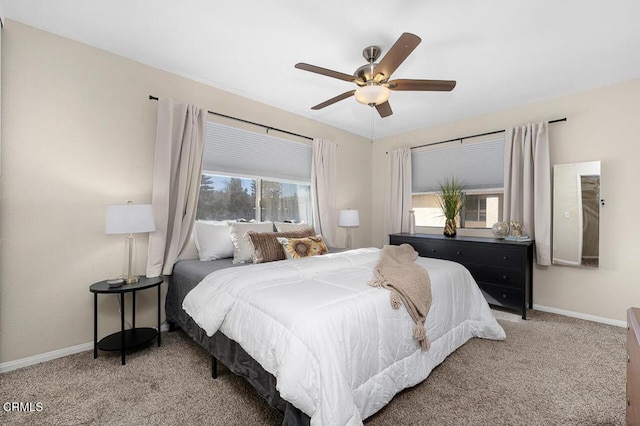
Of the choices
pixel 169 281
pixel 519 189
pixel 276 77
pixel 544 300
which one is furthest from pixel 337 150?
pixel 544 300

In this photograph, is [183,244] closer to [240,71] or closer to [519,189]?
[240,71]

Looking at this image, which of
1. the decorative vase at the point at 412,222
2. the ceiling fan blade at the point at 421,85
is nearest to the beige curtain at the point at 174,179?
the ceiling fan blade at the point at 421,85

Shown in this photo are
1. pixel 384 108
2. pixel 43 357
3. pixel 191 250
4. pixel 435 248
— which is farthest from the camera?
pixel 435 248

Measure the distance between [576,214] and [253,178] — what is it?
12.3 feet

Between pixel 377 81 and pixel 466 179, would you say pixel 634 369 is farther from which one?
pixel 466 179

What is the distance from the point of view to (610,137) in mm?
2988

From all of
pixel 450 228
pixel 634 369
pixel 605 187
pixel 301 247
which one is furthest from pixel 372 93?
pixel 605 187

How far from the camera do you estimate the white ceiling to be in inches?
75.7

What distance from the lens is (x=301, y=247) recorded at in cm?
284

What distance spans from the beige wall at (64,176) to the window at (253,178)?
614 mm

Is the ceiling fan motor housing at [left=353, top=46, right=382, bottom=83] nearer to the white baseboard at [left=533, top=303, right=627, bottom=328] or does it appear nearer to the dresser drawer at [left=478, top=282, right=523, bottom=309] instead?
the dresser drawer at [left=478, top=282, right=523, bottom=309]

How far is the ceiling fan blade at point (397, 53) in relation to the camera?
1702 millimetres

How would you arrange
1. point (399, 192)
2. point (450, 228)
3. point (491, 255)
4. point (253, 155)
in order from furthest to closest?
point (399, 192), point (450, 228), point (253, 155), point (491, 255)

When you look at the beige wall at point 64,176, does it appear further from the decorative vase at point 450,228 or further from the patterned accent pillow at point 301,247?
the decorative vase at point 450,228
